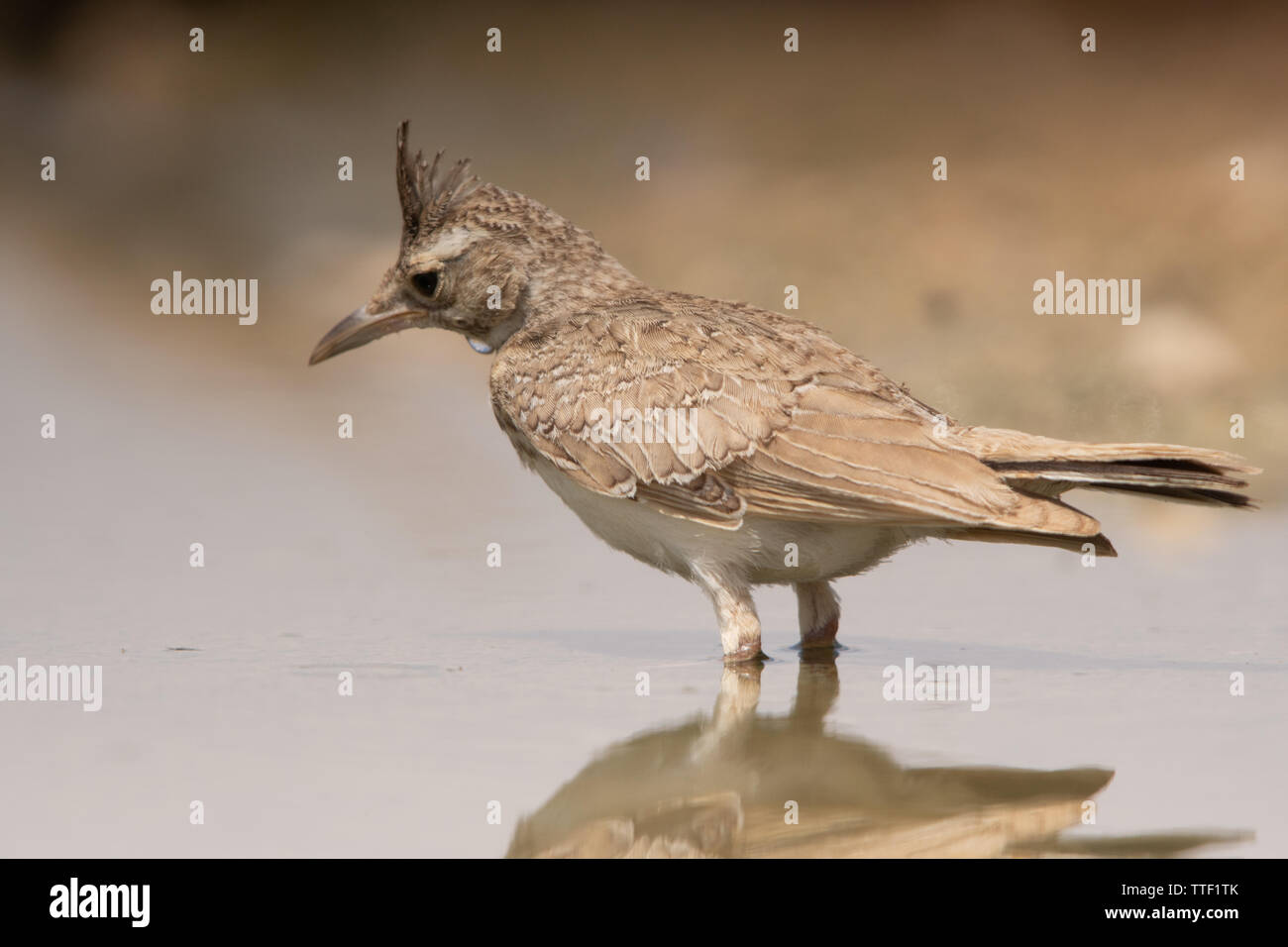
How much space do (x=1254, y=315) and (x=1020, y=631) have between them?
8457 millimetres

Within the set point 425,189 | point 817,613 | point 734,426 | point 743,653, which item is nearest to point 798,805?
point 743,653

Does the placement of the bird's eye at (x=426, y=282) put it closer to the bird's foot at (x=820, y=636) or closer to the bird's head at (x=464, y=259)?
the bird's head at (x=464, y=259)

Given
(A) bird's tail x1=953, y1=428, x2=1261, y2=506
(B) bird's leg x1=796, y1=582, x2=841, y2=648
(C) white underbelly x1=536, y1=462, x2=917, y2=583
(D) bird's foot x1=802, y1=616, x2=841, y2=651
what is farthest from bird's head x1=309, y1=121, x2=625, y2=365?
(A) bird's tail x1=953, y1=428, x2=1261, y2=506

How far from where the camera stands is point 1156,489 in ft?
28.4

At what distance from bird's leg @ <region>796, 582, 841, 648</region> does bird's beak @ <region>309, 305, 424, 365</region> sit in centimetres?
268

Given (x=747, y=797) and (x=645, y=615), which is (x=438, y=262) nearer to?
(x=645, y=615)

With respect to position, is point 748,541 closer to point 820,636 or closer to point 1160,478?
point 820,636

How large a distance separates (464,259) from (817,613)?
8.96 feet

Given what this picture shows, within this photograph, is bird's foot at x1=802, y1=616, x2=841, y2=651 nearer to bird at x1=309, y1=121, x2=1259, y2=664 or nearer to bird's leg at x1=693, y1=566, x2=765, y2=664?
bird at x1=309, y1=121, x2=1259, y2=664

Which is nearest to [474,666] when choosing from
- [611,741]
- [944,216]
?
[611,741]

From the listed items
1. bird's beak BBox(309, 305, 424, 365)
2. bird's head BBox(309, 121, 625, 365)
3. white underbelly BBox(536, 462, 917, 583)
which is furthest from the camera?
bird's beak BBox(309, 305, 424, 365)

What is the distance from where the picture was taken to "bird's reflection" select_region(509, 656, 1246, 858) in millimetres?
6273

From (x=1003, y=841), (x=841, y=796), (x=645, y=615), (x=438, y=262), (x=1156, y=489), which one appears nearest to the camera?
(x=1003, y=841)

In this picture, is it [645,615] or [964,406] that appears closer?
[645,615]
